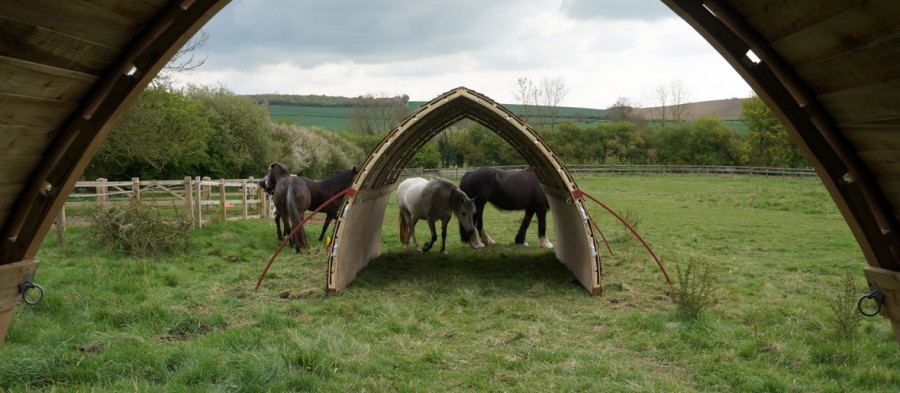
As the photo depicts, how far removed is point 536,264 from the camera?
34.5 feet

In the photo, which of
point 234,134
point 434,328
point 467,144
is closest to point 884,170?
point 434,328

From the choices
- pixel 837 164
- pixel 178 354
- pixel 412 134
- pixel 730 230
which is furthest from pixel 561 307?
pixel 730 230

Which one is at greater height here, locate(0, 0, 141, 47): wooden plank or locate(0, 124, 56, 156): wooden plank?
locate(0, 0, 141, 47): wooden plank

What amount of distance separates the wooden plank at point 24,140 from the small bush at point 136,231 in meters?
7.77

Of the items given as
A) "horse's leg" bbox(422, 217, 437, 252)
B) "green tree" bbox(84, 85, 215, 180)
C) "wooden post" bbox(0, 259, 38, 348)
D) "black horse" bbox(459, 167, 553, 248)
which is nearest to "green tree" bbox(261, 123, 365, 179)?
"green tree" bbox(84, 85, 215, 180)

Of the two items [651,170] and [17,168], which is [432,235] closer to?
[17,168]

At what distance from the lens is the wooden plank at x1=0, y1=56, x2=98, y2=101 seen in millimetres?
2264

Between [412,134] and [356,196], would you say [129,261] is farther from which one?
[412,134]

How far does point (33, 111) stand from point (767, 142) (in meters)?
47.3

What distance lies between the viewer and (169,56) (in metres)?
2.73

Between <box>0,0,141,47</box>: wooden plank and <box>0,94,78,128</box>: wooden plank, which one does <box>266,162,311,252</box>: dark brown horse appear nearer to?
<box>0,94,78,128</box>: wooden plank

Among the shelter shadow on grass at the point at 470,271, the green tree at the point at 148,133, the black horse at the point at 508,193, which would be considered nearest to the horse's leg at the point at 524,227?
the black horse at the point at 508,193

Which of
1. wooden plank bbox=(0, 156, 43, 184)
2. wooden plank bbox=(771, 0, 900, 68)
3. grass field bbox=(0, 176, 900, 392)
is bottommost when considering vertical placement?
grass field bbox=(0, 176, 900, 392)

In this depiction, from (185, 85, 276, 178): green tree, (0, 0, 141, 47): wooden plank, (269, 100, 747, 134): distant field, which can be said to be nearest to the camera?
(0, 0, 141, 47): wooden plank
